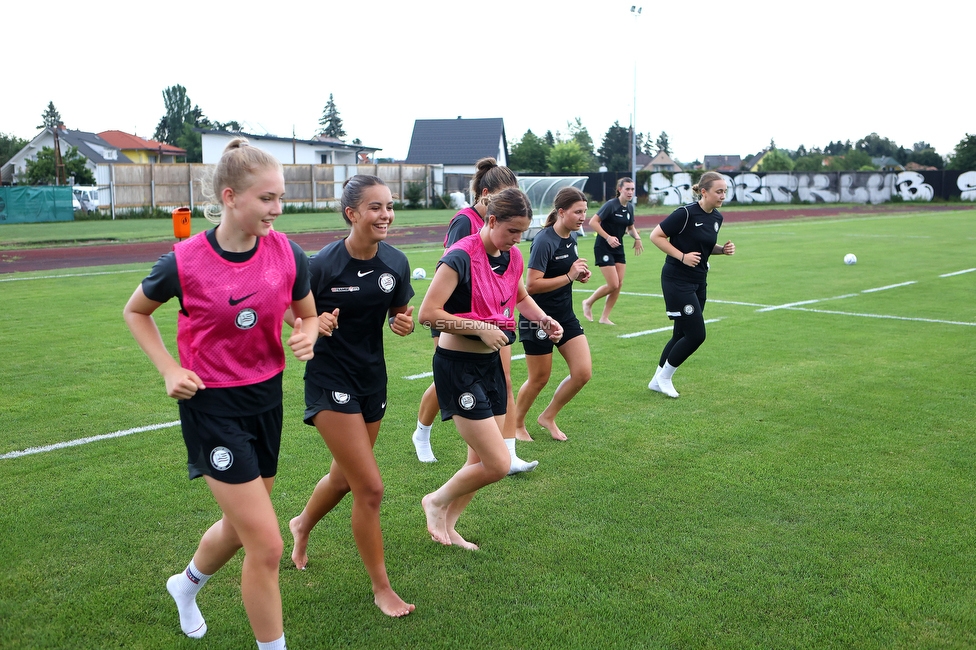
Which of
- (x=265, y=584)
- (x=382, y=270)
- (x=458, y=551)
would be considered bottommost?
(x=458, y=551)

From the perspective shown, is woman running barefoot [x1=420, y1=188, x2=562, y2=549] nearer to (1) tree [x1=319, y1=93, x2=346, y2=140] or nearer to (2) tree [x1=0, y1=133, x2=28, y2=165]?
(2) tree [x1=0, y1=133, x2=28, y2=165]

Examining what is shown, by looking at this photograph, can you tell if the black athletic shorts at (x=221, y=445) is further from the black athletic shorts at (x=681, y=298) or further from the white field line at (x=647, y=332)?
the white field line at (x=647, y=332)

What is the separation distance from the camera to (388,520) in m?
5.04

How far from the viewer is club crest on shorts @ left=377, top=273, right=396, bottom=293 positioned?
397 cm

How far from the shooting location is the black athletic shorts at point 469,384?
14.0 feet

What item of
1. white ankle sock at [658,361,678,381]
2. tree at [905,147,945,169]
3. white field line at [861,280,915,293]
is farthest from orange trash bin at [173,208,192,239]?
tree at [905,147,945,169]

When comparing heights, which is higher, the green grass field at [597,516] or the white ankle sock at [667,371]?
the white ankle sock at [667,371]

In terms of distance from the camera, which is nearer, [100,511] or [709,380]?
[100,511]

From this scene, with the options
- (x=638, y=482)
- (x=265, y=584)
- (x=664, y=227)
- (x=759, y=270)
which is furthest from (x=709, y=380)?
(x=759, y=270)

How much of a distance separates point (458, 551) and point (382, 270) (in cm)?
166

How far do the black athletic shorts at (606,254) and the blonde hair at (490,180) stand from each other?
6090mm

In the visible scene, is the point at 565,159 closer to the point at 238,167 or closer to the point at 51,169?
the point at 51,169

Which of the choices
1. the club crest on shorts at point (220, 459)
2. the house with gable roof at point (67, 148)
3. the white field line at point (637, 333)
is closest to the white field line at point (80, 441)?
the white field line at point (637, 333)

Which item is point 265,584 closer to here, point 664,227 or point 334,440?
point 334,440
